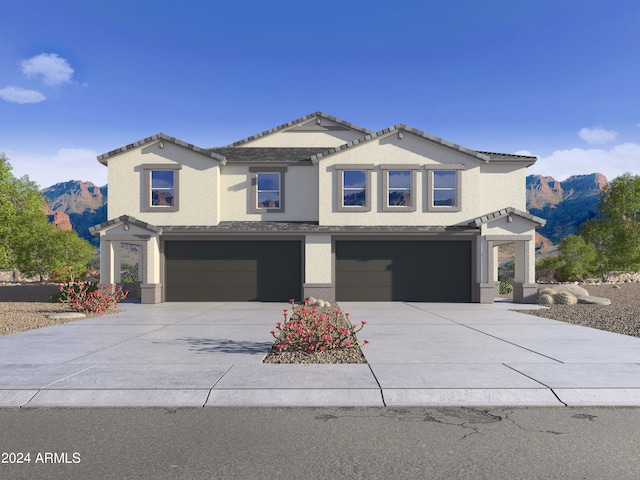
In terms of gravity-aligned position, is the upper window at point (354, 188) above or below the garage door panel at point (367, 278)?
above

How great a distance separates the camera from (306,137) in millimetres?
24641

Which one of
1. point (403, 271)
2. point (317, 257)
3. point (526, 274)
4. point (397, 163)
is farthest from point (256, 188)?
point (526, 274)

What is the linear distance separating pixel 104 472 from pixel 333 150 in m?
17.9

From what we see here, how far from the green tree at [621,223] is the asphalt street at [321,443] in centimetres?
3469

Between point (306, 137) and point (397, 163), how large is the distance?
5505mm

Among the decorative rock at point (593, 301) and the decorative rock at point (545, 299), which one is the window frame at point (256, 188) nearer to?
the decorative rock at point (545, 299)

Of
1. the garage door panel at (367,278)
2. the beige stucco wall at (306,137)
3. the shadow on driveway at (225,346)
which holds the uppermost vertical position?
the beige stucco wall at (306,137)

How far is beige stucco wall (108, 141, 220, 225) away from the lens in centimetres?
2138

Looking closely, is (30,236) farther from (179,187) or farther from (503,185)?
(503,185)

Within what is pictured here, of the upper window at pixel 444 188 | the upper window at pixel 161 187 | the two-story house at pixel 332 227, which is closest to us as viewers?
the two-story house at pixel 332 227

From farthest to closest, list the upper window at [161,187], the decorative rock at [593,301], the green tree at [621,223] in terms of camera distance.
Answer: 1. the green tree at [621,223]
2. the upper window at [161,187]
3. the decorative rock at [593,301]

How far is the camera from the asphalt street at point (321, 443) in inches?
170

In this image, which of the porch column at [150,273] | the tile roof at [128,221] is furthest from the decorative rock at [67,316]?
the tile roof at [128,221]

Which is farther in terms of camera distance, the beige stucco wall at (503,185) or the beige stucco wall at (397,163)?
the beige stucco wall at (503,185)
